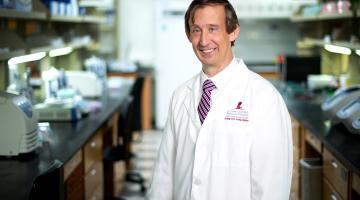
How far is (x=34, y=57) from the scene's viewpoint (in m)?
3.88

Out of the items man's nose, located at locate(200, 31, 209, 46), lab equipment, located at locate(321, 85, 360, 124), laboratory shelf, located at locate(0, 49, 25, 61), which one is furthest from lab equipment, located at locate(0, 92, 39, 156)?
lab equipment, located at locate(321, 85, 360, 124)

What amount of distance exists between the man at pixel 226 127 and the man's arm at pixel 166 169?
0.06m

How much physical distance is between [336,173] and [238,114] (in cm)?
120

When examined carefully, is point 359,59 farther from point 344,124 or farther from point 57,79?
point 57,79

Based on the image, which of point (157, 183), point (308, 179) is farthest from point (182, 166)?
point (308, 179)

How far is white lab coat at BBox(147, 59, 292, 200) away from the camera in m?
2.12

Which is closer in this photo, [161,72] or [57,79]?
[57,79]

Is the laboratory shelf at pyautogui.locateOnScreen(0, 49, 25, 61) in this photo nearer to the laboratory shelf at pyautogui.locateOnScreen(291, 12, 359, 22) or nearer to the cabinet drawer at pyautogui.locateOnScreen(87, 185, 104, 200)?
the cabinet drawer at pyautogui.locateOnScreen(87, 185, 104, 200)

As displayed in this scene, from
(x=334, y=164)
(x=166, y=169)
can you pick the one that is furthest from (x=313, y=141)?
(x=166, y=169)

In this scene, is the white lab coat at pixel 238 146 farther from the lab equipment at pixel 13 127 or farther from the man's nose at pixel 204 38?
the lab equipment at pixel 13 127

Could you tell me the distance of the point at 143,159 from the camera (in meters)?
6.46

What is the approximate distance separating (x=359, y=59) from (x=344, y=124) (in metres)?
1.37

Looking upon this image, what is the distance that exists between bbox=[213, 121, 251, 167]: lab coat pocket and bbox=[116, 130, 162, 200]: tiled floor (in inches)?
119

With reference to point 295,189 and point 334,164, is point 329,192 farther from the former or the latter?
point 295,189
